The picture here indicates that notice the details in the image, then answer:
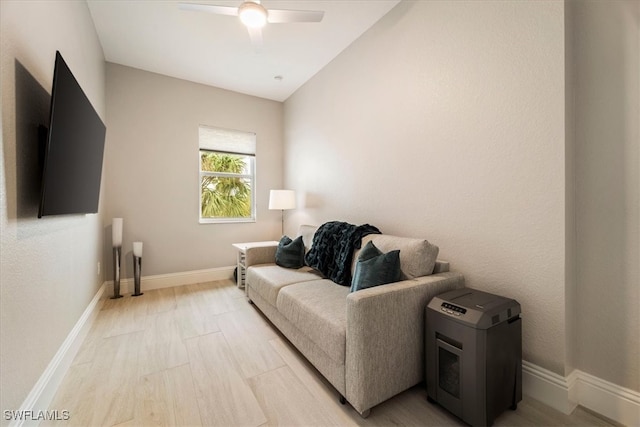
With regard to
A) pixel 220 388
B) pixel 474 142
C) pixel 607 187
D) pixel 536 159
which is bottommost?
pixel 220 388

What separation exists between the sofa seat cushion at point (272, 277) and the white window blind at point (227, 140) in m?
2.09

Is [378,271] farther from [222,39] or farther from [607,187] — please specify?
[222,39]

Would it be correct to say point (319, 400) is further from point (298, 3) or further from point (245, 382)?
point (298, 3)

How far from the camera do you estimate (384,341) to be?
146cm

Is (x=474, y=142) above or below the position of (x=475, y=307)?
above

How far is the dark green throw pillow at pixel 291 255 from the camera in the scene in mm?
2922

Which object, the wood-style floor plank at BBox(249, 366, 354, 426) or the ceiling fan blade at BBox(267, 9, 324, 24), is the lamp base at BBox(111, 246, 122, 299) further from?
the ceiling fan blade at BBox(267, 9, 324, 24)

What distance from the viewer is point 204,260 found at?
155 inches

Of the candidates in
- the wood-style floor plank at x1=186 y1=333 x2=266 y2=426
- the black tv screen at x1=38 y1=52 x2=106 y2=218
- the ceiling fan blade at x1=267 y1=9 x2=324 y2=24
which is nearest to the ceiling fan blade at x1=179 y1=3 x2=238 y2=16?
the ceiling fan blade at x1=267 y1=9 x2=324 y2=24

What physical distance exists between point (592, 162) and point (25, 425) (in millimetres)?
3218

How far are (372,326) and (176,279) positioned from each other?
130 inches

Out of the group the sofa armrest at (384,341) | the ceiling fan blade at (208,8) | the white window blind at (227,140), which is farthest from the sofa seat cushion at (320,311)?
the white window blind at (227,140)

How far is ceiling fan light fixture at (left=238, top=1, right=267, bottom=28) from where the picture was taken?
5.94 feet

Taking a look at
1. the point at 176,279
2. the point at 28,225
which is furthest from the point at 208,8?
the point at 176,279
